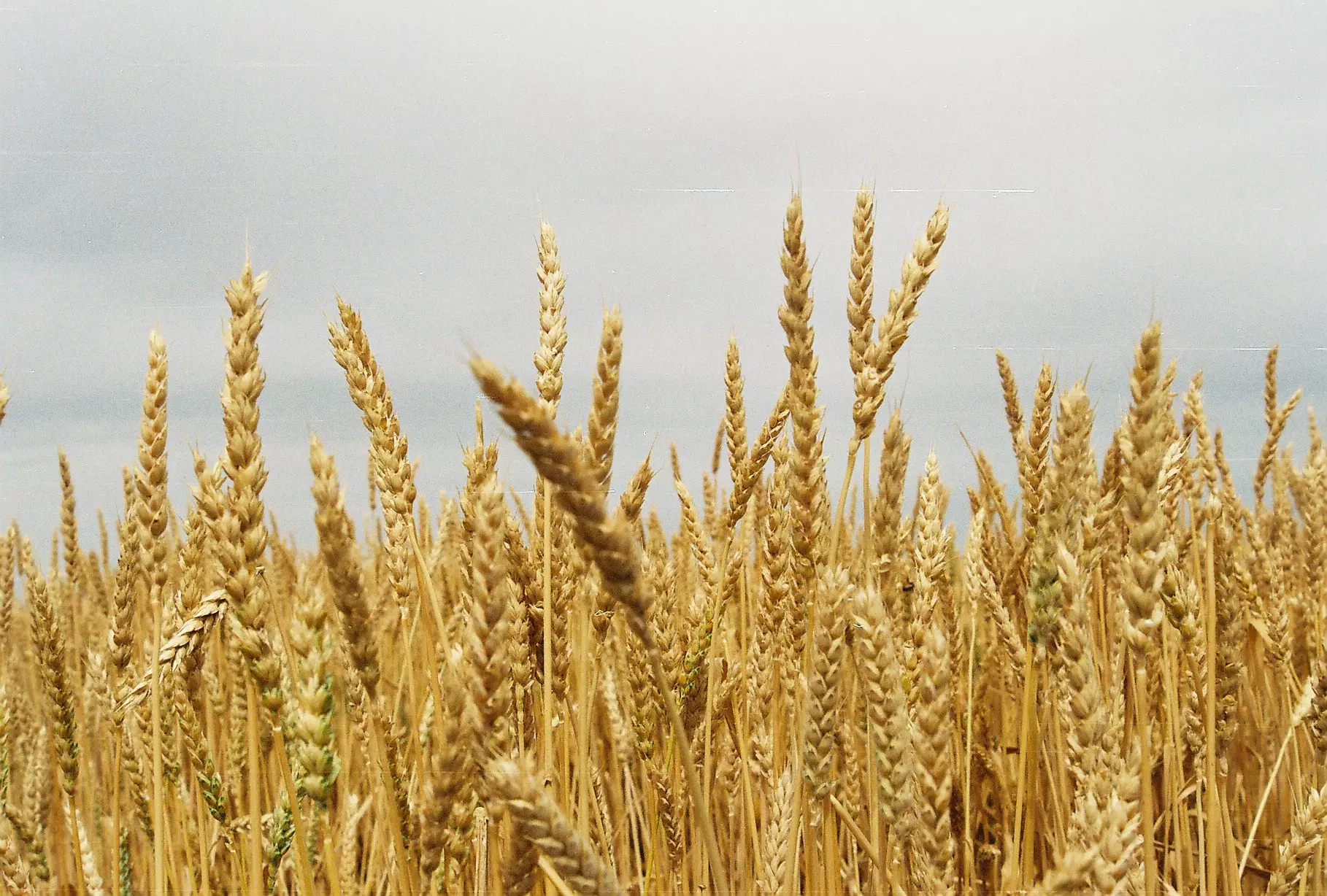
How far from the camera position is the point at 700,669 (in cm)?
177

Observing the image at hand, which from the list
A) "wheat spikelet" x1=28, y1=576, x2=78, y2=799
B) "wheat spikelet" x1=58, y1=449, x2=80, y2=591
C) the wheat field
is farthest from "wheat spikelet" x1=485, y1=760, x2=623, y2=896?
"wheat spikelet" x1=58, y1=449, x2=80, y2=591

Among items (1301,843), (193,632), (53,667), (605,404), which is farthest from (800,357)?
(53,667)

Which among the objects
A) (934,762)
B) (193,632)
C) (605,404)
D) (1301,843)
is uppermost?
(605,404)

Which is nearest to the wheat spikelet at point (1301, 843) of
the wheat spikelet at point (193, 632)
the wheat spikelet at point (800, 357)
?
the wheat spikelet at point (800, 357)

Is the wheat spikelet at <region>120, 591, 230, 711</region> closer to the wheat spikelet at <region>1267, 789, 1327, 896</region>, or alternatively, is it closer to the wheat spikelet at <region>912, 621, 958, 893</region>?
the wheat spikelet at <region>912, 621, 958, 893</region>

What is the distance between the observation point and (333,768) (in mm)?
1072

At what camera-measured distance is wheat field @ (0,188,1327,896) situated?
1.00m

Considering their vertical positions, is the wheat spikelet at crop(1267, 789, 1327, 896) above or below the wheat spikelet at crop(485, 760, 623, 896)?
below

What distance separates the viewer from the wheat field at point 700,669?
100cm

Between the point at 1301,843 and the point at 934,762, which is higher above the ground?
the point at 934,762

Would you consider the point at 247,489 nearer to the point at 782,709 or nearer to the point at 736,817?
the point at 782,709

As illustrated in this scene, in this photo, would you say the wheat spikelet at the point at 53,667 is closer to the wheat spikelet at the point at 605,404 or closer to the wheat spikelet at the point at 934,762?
the wheat spikelet at the point at 605,404

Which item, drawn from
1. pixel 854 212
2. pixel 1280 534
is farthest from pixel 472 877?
pixel 1280 534

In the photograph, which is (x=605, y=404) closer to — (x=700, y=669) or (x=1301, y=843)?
(x=700, y=669)
